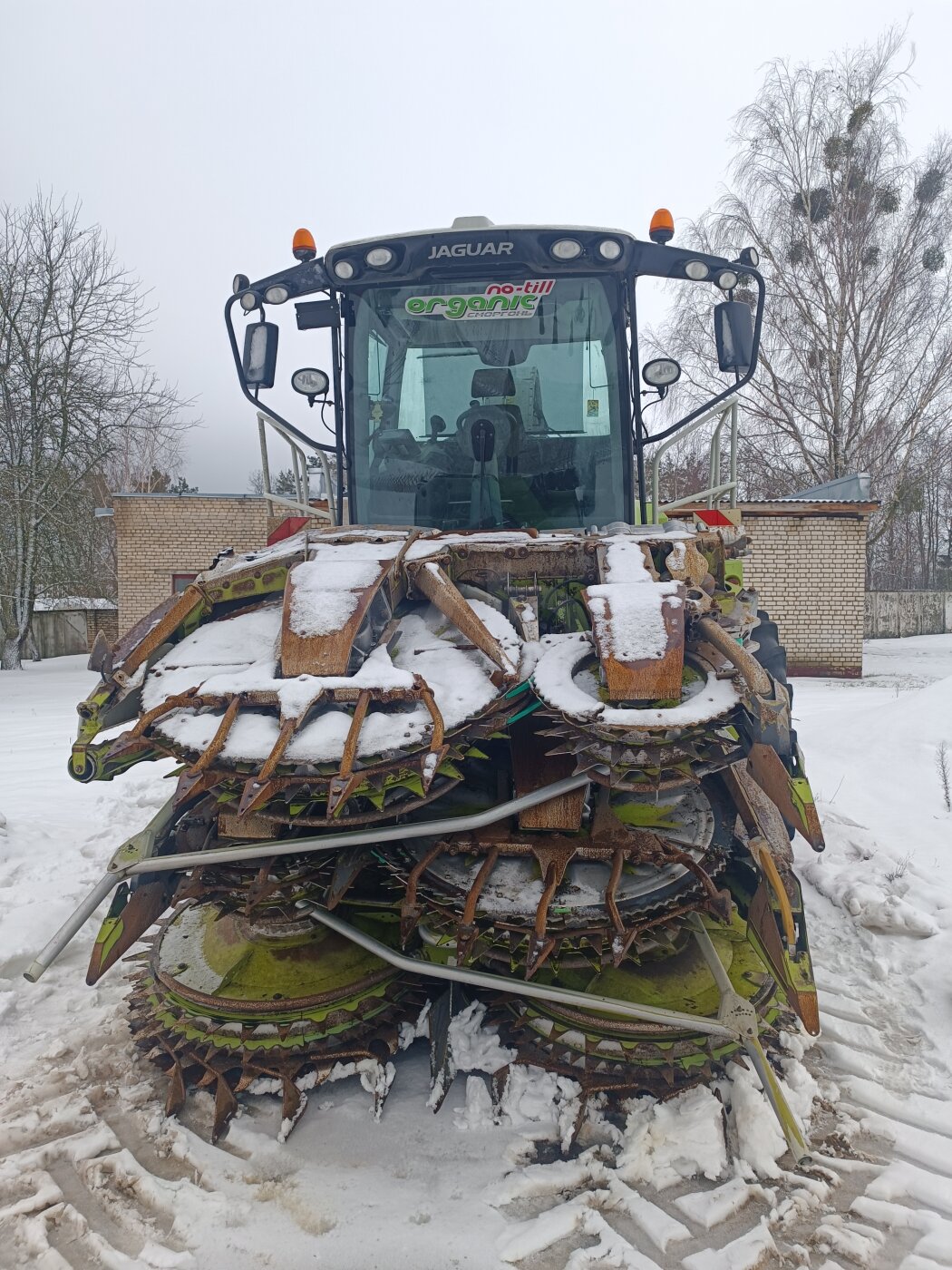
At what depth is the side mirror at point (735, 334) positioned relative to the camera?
3.73m

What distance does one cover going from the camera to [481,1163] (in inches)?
87.6

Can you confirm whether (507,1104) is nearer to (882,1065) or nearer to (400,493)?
(882,1065)

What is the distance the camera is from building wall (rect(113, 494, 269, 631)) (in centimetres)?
1454

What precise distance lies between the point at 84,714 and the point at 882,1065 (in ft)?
9.32

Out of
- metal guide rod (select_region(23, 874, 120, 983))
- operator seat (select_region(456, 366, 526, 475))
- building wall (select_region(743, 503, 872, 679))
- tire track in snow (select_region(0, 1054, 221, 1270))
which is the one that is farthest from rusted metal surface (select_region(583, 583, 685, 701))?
building wall (select_region(743, 503, 872, 679))

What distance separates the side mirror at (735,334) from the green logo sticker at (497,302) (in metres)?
0.84

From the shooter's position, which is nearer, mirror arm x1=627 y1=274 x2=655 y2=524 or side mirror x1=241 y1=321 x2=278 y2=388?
mirror arm x1=627 y1=274 x2=655 y2=524

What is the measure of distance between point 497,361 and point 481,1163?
10.5ft

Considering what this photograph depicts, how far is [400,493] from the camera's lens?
3.87 meters

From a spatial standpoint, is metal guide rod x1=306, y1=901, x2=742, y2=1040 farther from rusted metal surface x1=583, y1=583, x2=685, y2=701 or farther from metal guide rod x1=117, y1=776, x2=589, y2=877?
rusted metal surface x1=583, y1=583, x2=685, y2=701

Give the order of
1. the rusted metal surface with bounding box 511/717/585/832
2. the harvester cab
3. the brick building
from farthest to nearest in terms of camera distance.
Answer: the brick building → the harvester cab → the rusted metal surface with bounding box 511/717/585/832

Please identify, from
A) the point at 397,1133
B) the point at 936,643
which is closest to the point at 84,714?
the point at 397,1133

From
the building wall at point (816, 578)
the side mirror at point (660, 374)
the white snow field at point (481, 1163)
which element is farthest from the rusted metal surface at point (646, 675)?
the building wall at point (816, 578)

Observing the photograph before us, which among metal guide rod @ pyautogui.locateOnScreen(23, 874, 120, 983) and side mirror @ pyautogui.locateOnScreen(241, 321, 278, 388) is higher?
side mirror @ pyautogui.locateOnScreen(241, 321, 278, 388)
